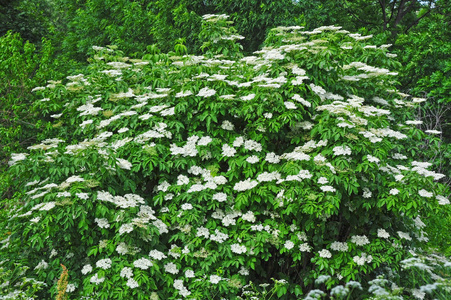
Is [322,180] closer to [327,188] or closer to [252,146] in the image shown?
[327,188]

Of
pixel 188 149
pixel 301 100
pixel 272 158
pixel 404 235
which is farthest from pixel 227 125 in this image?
pixel 404 235

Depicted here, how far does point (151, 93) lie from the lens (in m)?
5.05

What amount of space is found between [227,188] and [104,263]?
55.8 inches

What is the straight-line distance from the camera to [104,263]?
4098 millimetres

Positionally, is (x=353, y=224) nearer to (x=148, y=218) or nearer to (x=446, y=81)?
(x=148, y=218)

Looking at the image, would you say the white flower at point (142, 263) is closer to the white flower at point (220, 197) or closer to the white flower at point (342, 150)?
the white flower at point (220, 197)

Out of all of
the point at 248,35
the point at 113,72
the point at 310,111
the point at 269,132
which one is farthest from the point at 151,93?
the point at 248,35

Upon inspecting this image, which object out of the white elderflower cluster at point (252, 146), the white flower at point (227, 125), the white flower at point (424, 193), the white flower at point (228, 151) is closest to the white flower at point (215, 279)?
the white flower at point (228, 151)

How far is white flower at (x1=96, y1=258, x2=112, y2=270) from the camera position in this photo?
13.4 ft

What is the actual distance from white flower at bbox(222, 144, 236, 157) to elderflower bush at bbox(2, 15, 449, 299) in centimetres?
1

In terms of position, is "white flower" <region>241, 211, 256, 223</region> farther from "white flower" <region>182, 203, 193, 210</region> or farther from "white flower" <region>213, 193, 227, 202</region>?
"white flower" <region>182, 203, 193, 210</region>

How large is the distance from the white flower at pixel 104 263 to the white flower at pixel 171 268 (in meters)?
0.55

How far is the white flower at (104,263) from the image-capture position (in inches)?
161

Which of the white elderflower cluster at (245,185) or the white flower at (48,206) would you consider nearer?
the white flower at (48,206)
